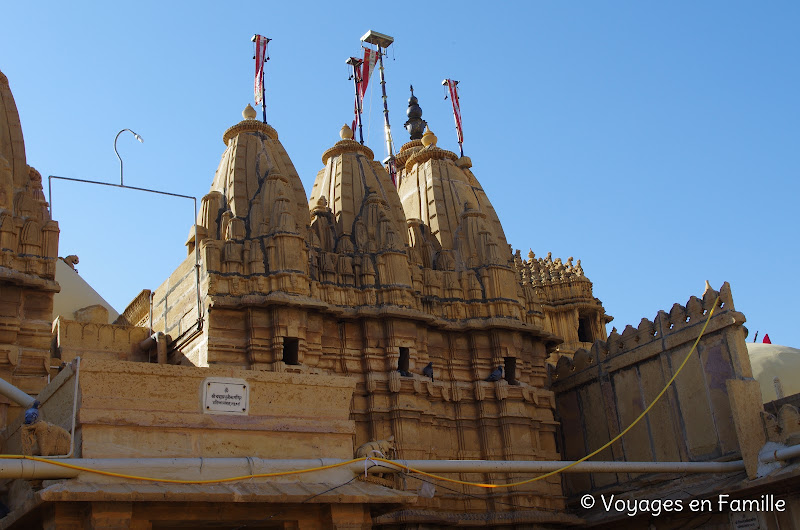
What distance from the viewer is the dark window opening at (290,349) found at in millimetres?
21203

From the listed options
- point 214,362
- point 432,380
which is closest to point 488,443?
point 432,380

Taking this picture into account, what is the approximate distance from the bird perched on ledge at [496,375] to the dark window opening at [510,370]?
0.48m

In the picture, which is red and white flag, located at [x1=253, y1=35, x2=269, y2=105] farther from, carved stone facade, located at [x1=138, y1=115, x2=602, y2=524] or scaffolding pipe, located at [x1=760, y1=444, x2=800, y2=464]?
scaffolding pipe, located at [x1=760, y1=444, x2=800, y2=464]

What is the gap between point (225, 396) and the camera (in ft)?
43.3

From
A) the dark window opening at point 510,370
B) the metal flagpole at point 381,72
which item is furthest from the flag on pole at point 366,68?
the dark window opening at point 510,370

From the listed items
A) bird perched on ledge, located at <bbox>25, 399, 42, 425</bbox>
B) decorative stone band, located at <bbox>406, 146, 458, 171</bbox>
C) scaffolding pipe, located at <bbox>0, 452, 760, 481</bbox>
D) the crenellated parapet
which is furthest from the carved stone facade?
bird perched on ledge, located at <bbox>25, 399, 42, 425</bbox>

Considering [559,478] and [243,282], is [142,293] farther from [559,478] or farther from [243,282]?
[559,478]

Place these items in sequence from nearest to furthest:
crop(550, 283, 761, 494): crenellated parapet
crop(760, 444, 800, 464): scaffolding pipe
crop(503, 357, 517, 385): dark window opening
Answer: crop(760, 444, 800, 464): scaffolding pipe
crop(550, 283, 761, 494): crenellated parapet
crop(503, 357, 517, 385): dark window opening

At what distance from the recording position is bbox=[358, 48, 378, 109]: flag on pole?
33.2 m

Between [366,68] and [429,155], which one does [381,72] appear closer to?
[366,68]

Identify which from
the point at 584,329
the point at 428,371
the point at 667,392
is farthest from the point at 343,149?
the point at 584,329

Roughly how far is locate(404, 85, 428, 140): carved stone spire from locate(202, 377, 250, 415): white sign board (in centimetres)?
2261

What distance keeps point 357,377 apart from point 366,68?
48.5 feet

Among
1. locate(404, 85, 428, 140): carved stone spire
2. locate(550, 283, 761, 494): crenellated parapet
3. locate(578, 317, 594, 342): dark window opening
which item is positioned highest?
locate(404, 85, 428, 140): carved stone spire
